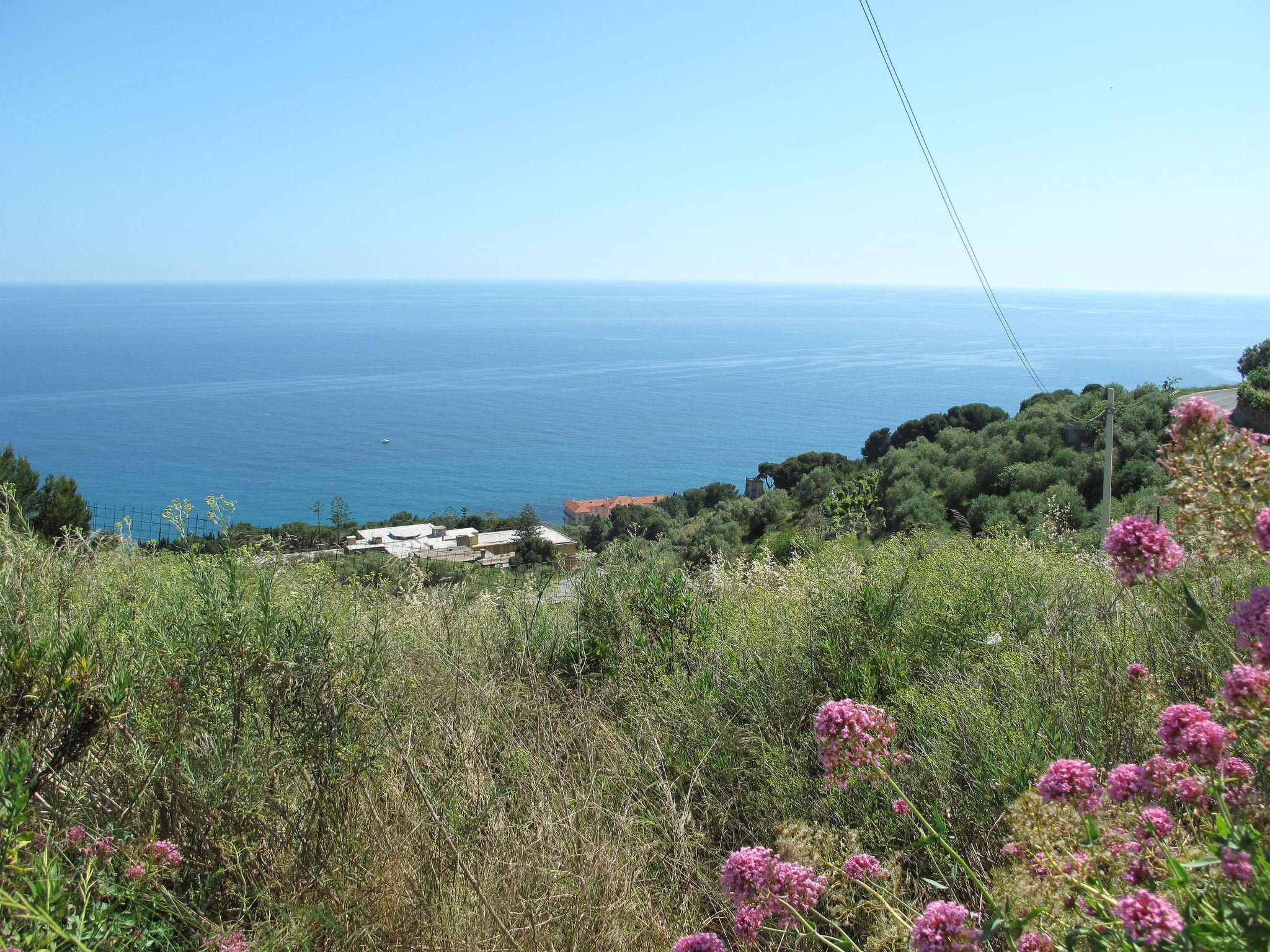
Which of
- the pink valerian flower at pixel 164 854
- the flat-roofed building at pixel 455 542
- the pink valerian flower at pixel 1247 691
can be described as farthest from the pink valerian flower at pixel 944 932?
the flat-roofed building at pixel 455 542

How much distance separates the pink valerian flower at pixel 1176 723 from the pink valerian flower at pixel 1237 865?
0.27 m

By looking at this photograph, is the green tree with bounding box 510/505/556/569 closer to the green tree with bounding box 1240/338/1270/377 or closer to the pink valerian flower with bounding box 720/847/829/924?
the pink valerian flower with bounding box 720/847/829/924

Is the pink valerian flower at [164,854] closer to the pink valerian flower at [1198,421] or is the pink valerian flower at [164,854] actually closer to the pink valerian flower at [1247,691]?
the pink valerian flower at [1247,691]

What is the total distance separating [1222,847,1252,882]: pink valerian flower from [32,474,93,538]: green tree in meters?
17.7

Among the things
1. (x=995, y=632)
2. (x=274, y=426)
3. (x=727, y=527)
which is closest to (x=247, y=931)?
(x=995, y=632)

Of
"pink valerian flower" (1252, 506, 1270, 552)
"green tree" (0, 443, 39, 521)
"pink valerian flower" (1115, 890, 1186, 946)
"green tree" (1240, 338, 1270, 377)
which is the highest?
"green tree" (1240, 338, 1270, 377)

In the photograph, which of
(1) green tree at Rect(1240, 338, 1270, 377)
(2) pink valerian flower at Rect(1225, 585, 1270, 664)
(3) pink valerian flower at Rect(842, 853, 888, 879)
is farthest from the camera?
(1) green tree at Rect(1240, 338, 1270, 377)

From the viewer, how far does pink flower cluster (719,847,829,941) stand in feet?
5.16

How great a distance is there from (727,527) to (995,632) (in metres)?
25.5

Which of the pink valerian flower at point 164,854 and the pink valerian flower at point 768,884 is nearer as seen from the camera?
the pink valerian flower at point 768,884

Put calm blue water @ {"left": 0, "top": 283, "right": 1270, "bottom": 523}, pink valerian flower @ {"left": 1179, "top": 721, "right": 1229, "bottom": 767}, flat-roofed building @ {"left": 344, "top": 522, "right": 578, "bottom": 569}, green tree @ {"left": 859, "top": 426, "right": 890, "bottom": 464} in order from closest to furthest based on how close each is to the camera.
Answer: pink valerian flower @ {"left": 1179, "top": 721, "right": 1229, "bottom": 767}
flat-roofed building @ {"left": 344, "top": 522, "right": 578, "bottom": 569}
green tree @ {"left": 859, "top": 426, "right": 890, "bottom": 464}
calm blue water @ {"left": 0, "top": 283, "right": 1270, "bottom": 523}

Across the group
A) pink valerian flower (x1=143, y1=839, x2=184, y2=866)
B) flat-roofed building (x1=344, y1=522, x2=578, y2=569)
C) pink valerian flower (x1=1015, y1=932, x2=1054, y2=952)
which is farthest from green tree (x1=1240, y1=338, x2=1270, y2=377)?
pink valerian flower (x1=143, y1=839, x2=184, y2=866)

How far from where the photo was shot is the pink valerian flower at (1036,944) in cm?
132

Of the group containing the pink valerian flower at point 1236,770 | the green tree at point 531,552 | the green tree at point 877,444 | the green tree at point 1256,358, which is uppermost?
the green tree at point 1256,358
